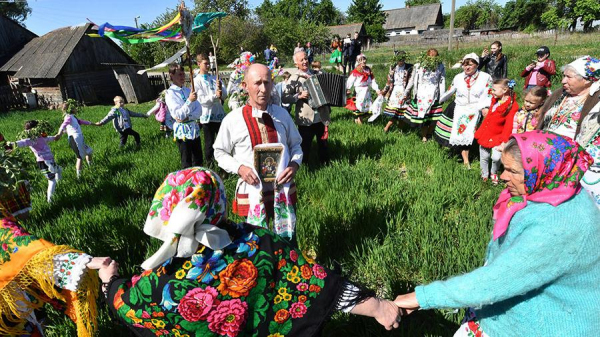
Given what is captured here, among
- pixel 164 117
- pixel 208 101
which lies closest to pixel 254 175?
pixel 208 101

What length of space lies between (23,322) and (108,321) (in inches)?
25.0

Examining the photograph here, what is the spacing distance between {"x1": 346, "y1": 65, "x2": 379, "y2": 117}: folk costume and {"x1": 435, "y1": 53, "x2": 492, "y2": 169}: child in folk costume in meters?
2.85

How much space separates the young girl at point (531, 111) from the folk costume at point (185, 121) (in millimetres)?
4540

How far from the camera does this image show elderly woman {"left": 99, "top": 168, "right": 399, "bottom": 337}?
1299mm

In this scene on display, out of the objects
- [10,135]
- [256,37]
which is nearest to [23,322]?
[10,135]

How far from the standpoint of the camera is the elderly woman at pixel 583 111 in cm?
294

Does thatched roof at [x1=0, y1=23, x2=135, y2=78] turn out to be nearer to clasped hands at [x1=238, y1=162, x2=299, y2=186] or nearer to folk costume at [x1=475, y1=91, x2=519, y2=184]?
clasped hands at [x1=238, y1=162, x2=299, y2=186]

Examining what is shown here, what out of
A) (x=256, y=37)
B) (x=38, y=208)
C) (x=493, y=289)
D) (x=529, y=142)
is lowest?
(x=38, y=208)

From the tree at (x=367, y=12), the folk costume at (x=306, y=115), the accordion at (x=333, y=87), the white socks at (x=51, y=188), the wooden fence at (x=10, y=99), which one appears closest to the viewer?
the white socks at (x=51, y=188)

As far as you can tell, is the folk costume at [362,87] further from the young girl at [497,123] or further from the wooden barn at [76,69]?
the wooden barn at [76,69]

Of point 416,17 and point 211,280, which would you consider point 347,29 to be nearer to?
point 416,17

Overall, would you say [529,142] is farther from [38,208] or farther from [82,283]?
[38,208]

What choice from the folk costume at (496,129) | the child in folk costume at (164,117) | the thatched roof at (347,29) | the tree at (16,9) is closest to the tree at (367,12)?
the thatched roof at (347,29)

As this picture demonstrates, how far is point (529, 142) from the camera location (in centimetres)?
128
